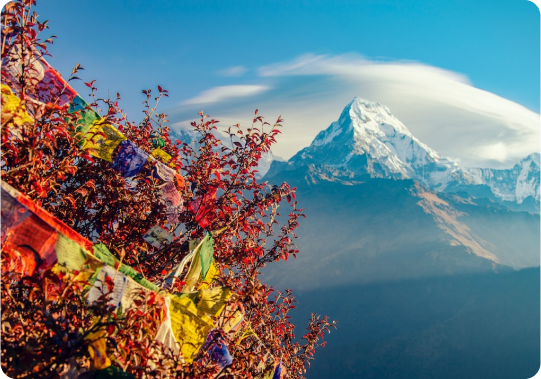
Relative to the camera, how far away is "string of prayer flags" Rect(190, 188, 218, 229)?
6691 millimetres

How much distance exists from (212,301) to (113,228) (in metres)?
3.44

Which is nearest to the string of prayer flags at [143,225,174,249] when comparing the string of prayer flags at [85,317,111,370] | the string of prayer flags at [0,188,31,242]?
the string of prayer flags at [0,188,31,242]

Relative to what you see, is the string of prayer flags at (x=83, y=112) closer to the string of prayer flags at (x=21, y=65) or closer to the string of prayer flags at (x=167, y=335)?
the string of prayer flags at (x=21, y=65)

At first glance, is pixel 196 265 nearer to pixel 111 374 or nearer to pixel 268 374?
pixel 268 374

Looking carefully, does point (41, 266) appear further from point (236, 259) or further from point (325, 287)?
point (325, 287)

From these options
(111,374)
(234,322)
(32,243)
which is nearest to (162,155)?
(234,322)

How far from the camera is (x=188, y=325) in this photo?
174 inches

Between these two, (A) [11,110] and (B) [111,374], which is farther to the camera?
(A) [11,110]

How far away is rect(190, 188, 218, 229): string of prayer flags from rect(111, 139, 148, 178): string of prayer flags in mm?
1221

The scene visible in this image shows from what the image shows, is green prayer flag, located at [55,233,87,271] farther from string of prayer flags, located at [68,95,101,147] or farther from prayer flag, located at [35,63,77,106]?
prayer flag, located at [35,63,77,106]

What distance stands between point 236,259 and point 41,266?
166 inches

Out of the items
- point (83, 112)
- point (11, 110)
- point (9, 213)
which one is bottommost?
point (9, 213)

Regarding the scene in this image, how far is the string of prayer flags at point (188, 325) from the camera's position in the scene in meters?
4.36

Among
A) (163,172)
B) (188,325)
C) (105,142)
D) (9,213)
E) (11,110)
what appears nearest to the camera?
(9,213)
